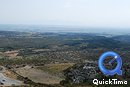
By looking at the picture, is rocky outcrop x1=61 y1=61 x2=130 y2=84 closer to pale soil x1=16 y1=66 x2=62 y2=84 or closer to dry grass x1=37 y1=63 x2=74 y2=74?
pale soil x1=16 y1=66 x2=62 y2=84

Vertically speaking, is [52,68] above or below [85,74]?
below

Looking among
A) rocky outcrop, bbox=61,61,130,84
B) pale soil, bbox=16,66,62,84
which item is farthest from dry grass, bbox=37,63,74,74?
rocky outcrop, bbox=61,61,130,84

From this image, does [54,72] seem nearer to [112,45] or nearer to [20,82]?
[20,82]

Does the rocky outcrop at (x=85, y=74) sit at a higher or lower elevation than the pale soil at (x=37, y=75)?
higher

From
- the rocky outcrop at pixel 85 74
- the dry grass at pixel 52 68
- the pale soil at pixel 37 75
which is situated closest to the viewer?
the rocky outcrop at pixel 85 74

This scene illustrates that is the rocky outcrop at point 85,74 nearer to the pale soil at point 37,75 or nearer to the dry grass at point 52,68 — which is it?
the pale soil at point 37,75

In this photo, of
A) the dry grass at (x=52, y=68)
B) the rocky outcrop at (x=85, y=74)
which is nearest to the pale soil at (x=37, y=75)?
the dry grass at (x=52, y=68)

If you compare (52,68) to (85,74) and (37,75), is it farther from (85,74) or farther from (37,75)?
(85,74)

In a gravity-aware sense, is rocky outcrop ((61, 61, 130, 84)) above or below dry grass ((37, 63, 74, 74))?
above

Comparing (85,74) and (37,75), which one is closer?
(85,74)

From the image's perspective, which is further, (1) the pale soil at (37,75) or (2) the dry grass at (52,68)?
(2) the dry grass at (52,68)

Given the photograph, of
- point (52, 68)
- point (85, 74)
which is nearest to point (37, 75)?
point (52, 68)

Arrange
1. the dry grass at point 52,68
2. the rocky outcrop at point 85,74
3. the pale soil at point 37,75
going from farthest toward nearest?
the dry grass at point 52,68, the pale soil at point 37,75, the rocky outcrop at point 85,74
